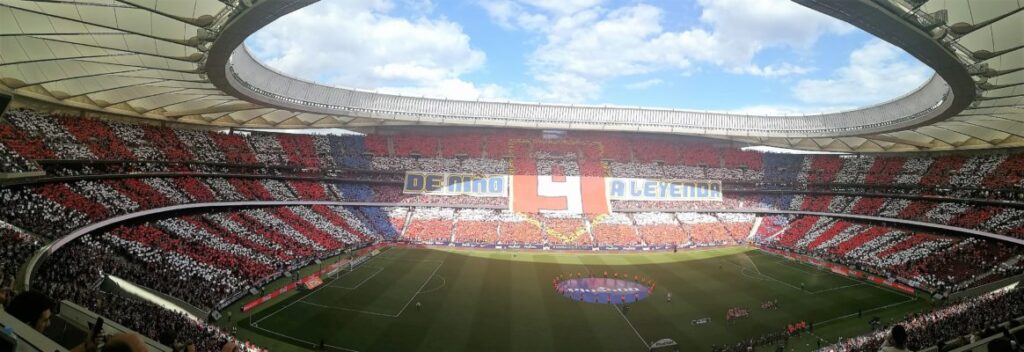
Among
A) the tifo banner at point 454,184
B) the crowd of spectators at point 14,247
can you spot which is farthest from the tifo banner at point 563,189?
the crowd of spectators at point 14,247

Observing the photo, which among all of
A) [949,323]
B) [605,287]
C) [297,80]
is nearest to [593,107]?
[605,287]

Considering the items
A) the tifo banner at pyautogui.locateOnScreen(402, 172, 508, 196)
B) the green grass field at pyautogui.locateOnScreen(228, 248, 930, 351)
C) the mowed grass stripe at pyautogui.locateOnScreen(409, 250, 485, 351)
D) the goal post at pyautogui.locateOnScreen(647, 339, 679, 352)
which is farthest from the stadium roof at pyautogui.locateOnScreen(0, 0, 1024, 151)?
the mowed grass stripe at pyautogui.locateOnScreen(409, 250, 485, 351)

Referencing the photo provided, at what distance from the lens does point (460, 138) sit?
61.4 meters

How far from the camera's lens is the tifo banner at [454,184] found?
55156 mm

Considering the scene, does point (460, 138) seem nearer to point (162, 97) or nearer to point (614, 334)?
point (162, 97)

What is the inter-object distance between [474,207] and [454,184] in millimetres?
3854

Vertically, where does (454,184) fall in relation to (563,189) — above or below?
above

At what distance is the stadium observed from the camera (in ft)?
62.4

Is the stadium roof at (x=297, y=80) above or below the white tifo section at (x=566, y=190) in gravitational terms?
above

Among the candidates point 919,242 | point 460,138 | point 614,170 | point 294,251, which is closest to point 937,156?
point 919,242

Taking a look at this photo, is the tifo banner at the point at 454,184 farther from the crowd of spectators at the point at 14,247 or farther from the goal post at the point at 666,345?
the crowd of spectators at the point at 14,247

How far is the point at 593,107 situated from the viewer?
59.3 metres

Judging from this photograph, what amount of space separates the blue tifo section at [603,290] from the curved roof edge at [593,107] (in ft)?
58.8

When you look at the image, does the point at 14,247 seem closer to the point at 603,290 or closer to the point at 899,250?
the point at 603,290
